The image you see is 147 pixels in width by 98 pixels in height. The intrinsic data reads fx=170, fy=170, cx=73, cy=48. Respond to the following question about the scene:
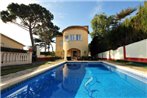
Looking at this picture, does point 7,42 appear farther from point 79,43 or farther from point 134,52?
point 134,52

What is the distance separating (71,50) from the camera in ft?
118

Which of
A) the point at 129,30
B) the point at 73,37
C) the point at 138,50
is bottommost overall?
the point at 138,50

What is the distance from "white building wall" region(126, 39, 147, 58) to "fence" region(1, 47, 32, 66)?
1093 centimetres

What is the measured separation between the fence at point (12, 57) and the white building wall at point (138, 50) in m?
10.9

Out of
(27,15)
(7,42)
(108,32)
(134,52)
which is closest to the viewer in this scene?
(134,52)

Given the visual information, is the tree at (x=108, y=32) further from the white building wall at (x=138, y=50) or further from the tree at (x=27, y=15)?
the tree at (x=27, y=15)

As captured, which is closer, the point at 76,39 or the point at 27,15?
the point at 27,15

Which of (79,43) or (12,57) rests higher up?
(79,43)

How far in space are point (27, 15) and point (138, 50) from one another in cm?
1951

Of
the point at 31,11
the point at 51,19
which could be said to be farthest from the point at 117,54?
the point at 31,11

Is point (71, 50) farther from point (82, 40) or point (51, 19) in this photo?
point (51, 19)

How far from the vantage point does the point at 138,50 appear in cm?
1602

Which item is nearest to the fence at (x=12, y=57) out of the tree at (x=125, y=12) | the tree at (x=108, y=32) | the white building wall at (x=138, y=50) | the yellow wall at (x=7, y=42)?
the yellow wall at (x=7, y=42)

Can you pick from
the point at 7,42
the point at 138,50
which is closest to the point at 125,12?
the point at 138,50
